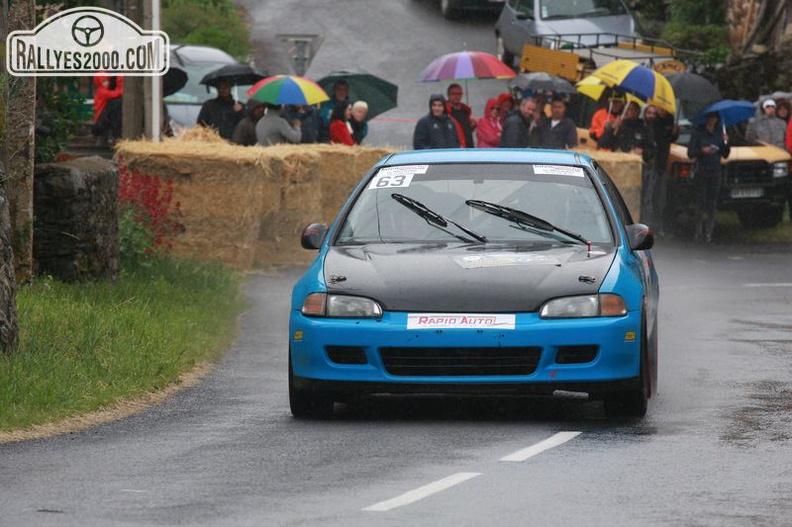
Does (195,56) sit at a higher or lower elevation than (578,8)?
lower

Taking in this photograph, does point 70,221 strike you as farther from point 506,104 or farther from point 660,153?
point 660,153

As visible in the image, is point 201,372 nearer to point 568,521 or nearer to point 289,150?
point 568,521

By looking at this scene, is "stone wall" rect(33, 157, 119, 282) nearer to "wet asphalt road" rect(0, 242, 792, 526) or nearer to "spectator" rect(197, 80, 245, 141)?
"wet asphalt road" rect(0, 242, 792, 526)

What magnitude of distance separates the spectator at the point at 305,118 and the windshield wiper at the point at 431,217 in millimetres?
13490

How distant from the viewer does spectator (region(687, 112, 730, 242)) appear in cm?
2764

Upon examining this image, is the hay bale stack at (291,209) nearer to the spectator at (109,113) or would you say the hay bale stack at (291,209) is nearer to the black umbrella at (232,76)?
the black umbrella at (232,76)

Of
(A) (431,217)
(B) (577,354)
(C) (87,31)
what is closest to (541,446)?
(B) (577,354)

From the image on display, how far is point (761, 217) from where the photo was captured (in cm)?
2922

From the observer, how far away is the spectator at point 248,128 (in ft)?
77.8

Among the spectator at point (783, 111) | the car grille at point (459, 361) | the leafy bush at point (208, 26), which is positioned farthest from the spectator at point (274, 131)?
the leafy bush at point (208, 26)

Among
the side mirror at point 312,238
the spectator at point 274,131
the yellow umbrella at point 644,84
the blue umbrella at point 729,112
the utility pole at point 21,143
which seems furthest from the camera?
the blue umbrella at point 729,112

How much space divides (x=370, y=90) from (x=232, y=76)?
4.64 metres

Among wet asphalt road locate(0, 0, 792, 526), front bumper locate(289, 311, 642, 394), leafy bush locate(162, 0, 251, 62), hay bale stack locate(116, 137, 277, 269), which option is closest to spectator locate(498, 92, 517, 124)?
hay bale stack locate(116, 137, 277, 269)

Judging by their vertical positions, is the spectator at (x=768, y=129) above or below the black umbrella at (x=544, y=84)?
below
